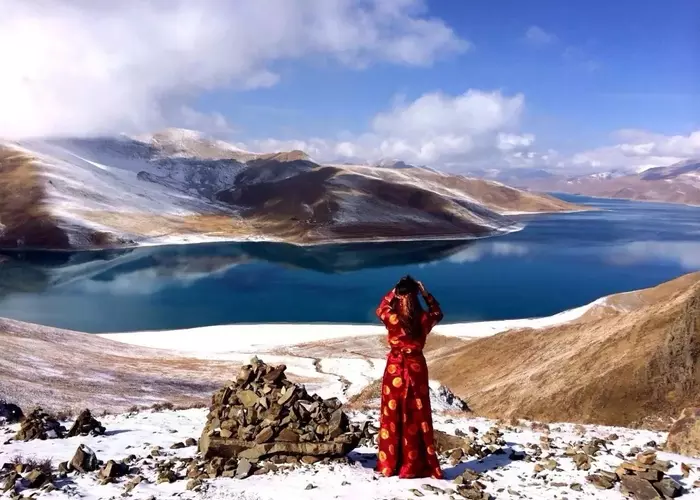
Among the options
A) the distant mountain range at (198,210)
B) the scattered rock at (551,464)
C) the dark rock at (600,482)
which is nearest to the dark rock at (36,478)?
the scattered rock at (551,464)

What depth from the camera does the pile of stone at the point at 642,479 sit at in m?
7.59

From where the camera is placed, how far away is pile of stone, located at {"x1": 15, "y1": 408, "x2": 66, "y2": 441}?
35.0ft

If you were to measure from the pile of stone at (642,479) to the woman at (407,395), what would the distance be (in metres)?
2.41

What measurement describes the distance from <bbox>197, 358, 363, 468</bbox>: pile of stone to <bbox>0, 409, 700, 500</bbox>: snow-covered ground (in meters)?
0.29

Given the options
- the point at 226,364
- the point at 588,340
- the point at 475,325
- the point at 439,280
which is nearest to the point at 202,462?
the point at 588,340

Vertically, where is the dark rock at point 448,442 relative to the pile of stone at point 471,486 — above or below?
below

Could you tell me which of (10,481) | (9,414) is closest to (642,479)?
(10,481)

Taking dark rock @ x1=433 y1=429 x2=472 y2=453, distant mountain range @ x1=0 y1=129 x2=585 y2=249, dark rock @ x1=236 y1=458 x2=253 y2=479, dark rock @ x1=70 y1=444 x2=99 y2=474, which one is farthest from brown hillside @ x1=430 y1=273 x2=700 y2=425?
distant mountain range @ x1=0 y1=129 x2=585 y2=249

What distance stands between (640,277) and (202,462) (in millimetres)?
87470

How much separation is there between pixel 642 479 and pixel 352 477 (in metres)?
4.14

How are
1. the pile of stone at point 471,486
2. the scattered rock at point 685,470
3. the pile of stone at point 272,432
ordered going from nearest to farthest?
the pile of stone at point 471,486 < the scattered rock at point 685,470 < the pile of stone at point 272,432

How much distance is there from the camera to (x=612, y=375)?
54.4 feet

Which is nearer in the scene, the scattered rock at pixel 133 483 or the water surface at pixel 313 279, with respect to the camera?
the scattered rock at pixel 133 483

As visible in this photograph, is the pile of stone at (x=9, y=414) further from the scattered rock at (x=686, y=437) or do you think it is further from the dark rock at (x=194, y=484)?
the scattered rock at (x=686, y=437)
